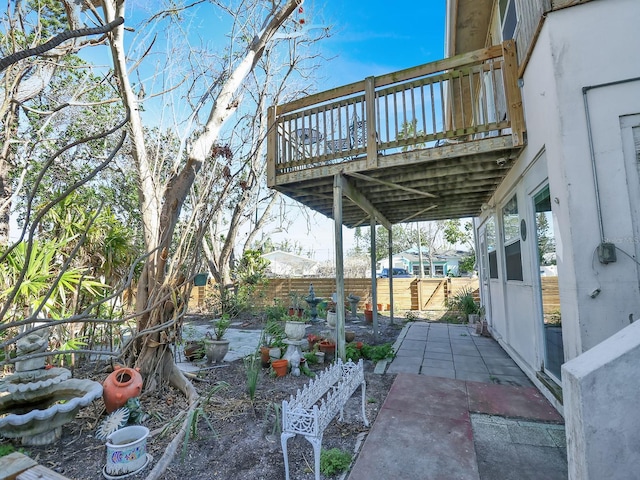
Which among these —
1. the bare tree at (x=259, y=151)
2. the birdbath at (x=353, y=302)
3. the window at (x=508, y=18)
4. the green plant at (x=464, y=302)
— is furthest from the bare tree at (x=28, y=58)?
the green plant at (x=464, y=302)

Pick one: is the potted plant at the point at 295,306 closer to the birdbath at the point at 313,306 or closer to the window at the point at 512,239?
the birdbath at the point at 313,306

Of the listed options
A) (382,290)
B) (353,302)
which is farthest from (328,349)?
(382,290)

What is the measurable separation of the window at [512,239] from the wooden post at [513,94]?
3.30 ft

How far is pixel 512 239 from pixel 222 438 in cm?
433

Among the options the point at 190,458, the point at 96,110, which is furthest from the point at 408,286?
the point at 96,110

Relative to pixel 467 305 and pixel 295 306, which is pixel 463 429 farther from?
pixel 295 306

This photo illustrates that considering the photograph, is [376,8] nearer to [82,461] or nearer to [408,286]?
[408,286]

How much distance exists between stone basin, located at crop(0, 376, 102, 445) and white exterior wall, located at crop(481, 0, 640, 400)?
162 inches

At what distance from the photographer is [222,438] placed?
2.84m

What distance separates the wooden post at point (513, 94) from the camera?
378 cm

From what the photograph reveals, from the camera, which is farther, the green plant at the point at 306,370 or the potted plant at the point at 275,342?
the potted plant at the point at 275,342

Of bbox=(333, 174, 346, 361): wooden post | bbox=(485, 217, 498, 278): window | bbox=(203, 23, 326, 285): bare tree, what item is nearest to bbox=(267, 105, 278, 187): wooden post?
bbox=(333, 174, 346, 361): wooden post

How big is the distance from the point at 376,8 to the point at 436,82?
6097mm

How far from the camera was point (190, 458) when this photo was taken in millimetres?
2561
